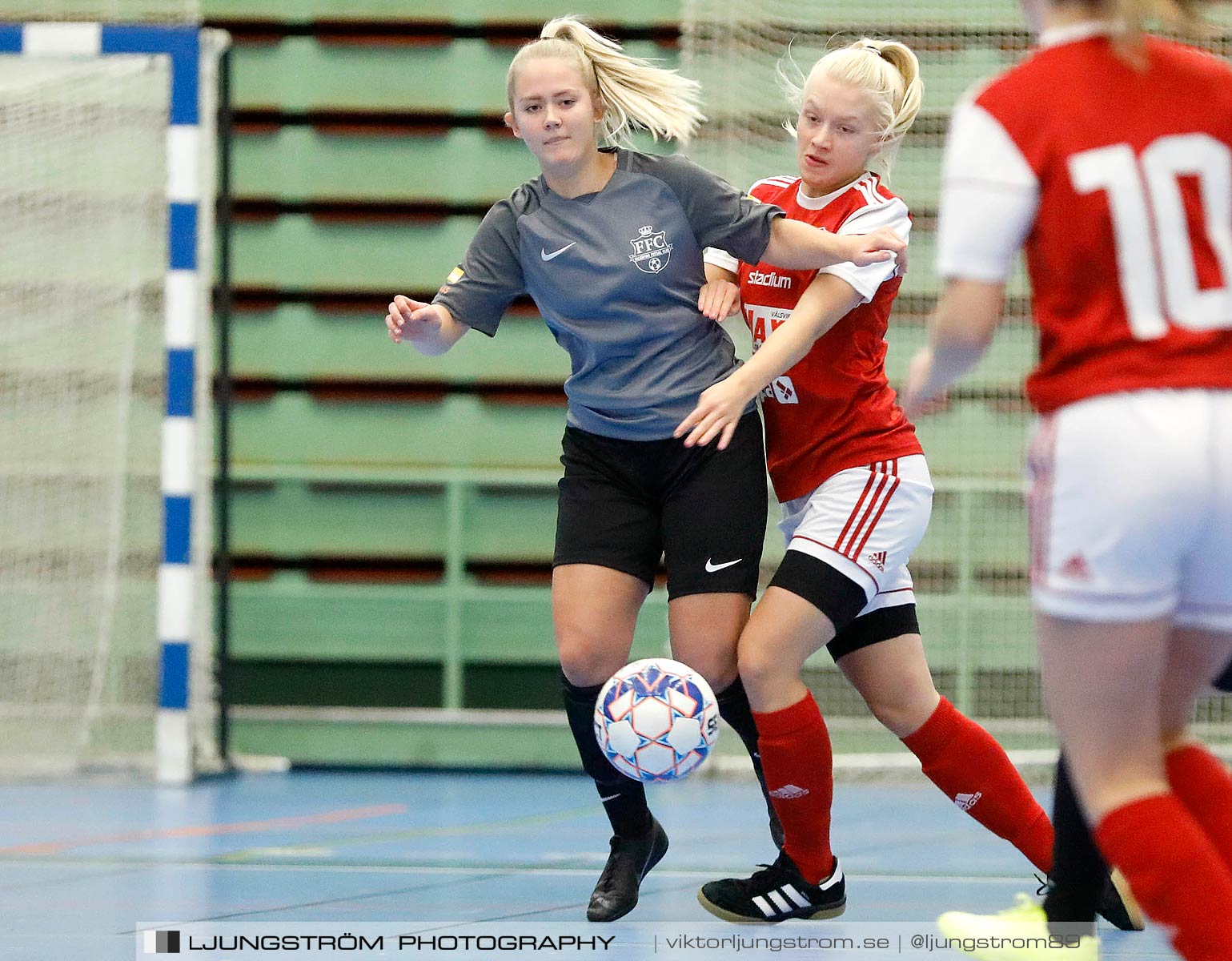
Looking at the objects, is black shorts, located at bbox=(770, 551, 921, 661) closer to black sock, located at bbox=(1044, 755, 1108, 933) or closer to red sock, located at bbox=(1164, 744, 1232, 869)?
black sock, located at bbox=(1044, 755, 1108, 933)

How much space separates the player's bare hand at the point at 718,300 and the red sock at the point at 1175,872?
1467mm

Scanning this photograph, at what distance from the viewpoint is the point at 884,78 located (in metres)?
3.04

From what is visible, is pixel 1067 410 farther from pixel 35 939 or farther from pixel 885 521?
pixel 35 939

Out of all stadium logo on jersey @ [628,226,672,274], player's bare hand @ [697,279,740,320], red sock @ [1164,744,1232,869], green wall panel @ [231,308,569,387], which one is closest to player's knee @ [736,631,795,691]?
player's bare hand @ [697,279,740,320]

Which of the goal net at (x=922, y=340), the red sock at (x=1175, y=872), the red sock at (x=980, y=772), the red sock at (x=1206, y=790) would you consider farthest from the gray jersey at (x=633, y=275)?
the goal net at (x=922, y=340)

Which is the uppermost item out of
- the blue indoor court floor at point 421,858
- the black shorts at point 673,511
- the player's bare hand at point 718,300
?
the player's bare hand at point 718,300

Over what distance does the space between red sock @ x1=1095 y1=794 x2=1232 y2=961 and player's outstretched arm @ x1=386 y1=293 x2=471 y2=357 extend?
163 cm

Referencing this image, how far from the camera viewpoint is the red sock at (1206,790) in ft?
6.58

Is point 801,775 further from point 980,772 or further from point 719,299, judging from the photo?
point 719,299

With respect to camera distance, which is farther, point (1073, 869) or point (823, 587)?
point (823, 587)

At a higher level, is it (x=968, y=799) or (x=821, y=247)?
(x=821, y=247)

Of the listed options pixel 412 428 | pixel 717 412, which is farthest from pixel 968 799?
pixel 412 428

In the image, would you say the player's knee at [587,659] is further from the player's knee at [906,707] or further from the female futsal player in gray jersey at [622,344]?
the player's knee at [906,707]

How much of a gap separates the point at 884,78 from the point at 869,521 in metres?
0.86
